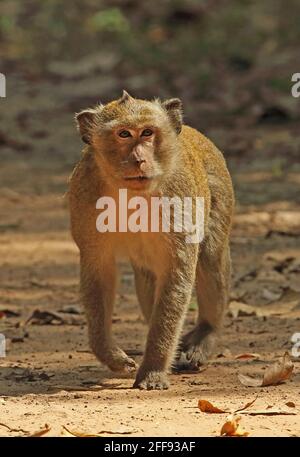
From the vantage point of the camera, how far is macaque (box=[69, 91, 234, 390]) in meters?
7.55

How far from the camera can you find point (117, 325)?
30.7 ft

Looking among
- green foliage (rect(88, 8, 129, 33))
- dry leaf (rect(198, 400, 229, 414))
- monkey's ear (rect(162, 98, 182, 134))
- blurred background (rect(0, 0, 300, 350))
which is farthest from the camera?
green foliage (rect(88, 8, 129, 33))

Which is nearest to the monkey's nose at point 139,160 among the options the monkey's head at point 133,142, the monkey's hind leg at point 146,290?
the monkey's head at point 133,142

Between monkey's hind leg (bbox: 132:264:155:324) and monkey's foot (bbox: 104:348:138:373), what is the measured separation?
2.48ft

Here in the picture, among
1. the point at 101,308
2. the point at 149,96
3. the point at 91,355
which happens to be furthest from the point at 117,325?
the point at 149,96

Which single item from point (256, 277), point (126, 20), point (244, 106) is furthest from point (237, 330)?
point (126, 20)

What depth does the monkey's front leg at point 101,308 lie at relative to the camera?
25.8ft

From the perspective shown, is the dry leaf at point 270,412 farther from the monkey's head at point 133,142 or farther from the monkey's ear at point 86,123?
the monkey's ear at point 86,123

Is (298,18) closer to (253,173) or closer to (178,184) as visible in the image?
(253,173)

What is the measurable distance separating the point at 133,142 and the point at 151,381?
1.49m

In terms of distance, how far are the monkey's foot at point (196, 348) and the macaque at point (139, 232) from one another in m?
0.01

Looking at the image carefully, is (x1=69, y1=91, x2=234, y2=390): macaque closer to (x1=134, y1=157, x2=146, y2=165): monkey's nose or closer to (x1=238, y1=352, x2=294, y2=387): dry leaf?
(x1=134, y1=157, x2=146, y2=165): monkey's nose

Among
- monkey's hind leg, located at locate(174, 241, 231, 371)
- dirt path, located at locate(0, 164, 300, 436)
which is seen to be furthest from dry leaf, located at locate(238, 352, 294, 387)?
monkey's hind leg, located at locate(174, 241, 231, 371)

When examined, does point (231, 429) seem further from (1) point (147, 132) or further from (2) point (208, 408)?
(1) point (147, 132)
